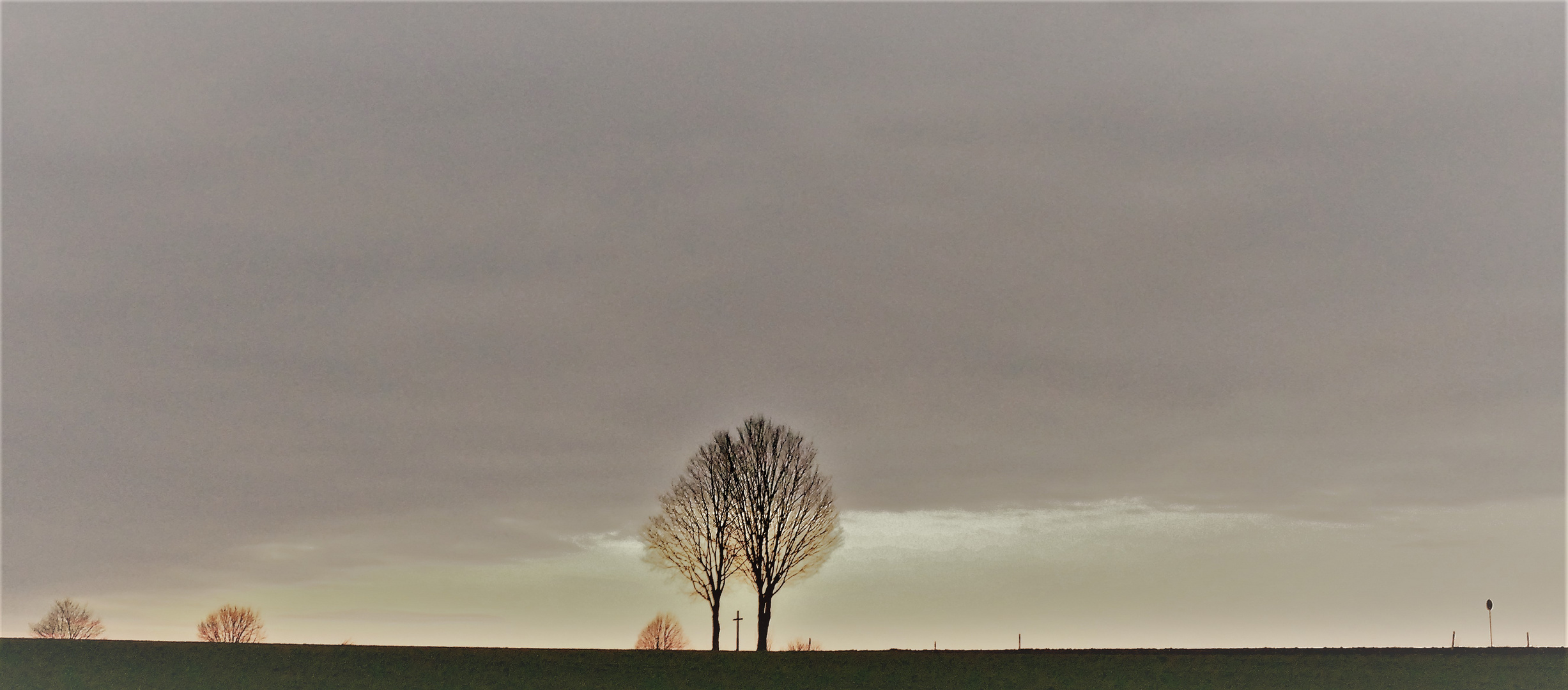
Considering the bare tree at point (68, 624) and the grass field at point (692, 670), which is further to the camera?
the bare tree at point (68, 624)

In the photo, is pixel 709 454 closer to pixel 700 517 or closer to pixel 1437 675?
pixel 700 517

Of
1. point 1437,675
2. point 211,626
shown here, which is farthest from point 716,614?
point 211,626

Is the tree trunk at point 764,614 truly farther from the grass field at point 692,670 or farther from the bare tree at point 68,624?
the bare tree at point 68,624

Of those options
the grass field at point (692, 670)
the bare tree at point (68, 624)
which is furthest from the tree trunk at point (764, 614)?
the bare tree at point (68, 624)

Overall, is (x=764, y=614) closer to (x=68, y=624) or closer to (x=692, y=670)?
(x=692, y=670)

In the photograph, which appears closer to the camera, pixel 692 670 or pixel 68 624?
pixel 692 670

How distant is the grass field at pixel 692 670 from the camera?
47594 millimetres

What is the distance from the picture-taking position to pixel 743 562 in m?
67.1

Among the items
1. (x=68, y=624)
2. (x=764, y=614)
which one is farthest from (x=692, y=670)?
(x=68, y=624)

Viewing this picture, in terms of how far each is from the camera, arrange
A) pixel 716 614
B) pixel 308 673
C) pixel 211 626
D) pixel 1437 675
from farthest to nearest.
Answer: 1. pixel 211 626
2. pixel 716 614
3. pixel 1437 675
4. pixel 308 673

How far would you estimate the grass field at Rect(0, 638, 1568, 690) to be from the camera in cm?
4759

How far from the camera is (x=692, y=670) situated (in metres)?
50.8

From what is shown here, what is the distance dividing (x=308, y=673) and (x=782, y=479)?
27.2 metres

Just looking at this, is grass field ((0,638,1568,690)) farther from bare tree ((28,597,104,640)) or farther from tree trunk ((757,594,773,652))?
bare tree ((28,597,104,640))
